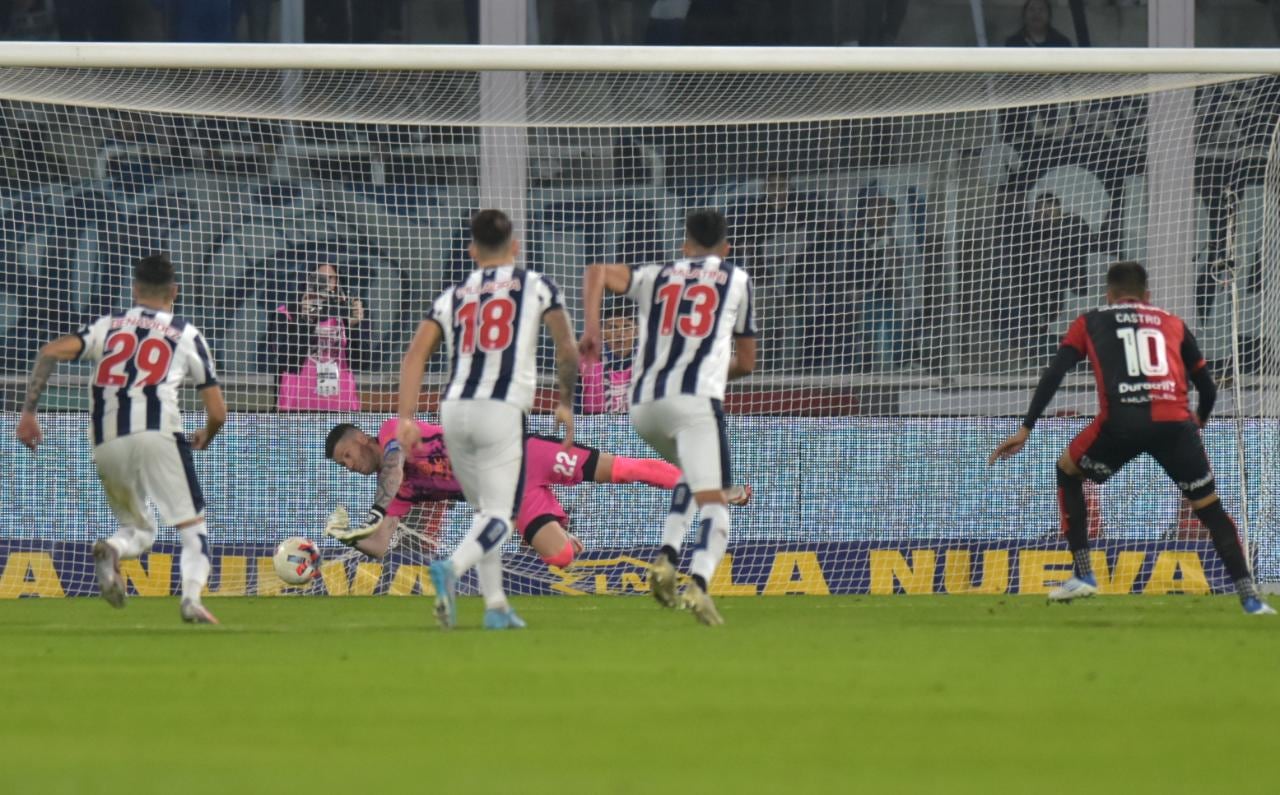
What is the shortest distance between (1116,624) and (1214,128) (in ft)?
19.0

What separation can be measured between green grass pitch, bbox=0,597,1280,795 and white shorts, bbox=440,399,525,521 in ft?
1.97

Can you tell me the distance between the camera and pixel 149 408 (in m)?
9.37

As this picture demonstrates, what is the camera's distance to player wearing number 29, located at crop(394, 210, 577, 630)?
8.57m

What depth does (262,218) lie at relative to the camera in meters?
14.1

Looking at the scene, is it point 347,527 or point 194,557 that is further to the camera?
point 347,527

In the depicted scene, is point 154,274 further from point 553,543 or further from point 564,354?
point 553,543

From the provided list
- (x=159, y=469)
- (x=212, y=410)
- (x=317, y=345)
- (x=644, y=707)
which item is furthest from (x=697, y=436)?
(x=317, y=345)

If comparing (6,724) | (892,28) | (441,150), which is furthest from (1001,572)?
(6,724)

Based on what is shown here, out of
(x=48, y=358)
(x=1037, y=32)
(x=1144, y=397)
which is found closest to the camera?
(x=48, y=358)

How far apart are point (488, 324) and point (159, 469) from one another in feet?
5.91

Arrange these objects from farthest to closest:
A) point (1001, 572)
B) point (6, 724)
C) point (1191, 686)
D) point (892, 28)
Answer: point (892, 28)
point (1001, 572)
point (1191, 686)
point (6, 724)

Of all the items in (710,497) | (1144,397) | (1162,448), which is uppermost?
(1144,397)

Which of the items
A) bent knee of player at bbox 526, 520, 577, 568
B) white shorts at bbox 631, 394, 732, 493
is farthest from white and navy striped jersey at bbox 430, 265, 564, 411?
bent knee of player at bbox 526, 520, 577, 568

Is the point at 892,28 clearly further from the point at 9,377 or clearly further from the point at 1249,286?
the point at 9,377
